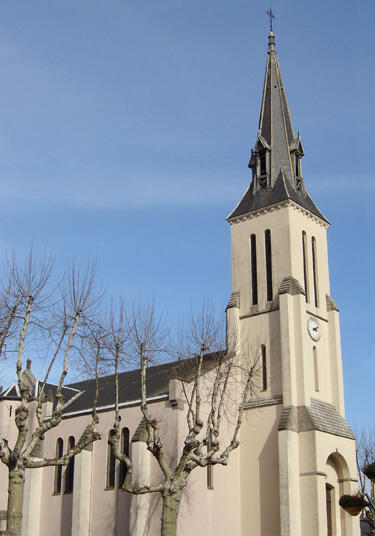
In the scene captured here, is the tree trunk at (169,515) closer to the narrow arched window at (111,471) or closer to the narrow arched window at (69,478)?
the narrow arched window at (111,471)

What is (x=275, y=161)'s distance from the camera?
154 feet

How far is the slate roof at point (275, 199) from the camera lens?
44.5m

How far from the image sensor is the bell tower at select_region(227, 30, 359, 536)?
37.2 meters

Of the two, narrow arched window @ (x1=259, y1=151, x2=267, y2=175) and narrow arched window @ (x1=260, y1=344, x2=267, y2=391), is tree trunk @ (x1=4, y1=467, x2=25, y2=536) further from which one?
narrow arched window @ (x1=259, y1=151, x2=267, y2=175)

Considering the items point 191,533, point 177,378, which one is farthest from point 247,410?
point 191,533

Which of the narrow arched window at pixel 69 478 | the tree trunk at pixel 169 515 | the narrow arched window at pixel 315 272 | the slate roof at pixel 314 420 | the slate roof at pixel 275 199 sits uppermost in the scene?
the slate roof at pixel 275 199

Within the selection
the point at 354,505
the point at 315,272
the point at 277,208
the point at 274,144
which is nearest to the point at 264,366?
the point at 315,272

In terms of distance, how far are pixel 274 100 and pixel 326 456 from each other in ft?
79.3

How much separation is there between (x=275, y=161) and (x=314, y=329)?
11.6 m

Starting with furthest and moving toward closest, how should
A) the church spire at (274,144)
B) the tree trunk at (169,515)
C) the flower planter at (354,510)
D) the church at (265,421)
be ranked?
the church spire at (274,144) < the church at (265,421) < the tree trunk at (169,515) < the flower planter at (354,510)

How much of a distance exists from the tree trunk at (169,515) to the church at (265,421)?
7.69 metres

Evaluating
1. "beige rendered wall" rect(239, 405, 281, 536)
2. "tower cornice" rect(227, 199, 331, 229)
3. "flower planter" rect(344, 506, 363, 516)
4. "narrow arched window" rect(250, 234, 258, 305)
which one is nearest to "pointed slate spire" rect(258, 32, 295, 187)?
"tower cornice" rect(227, 199, 331, 229)

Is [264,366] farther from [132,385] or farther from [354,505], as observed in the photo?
[354,505]

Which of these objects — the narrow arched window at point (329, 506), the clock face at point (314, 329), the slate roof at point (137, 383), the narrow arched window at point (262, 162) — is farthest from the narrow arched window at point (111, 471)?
the narrow arched window at point (262, 162)
